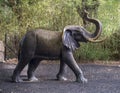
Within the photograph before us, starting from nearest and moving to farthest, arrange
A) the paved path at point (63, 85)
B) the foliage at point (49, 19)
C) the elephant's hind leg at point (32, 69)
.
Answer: the paved path at point (63, 85) → the elephant's hind leg at point (32, 69) → the foliage at point (49, 19)

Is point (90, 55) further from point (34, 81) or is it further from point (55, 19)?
point (34, 81)

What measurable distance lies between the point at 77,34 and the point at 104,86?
1.30 metres

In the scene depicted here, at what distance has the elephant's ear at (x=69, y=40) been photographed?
8.03 m

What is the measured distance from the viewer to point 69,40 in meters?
8.14

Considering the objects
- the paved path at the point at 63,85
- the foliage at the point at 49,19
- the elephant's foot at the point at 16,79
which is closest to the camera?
the paved path at the point at 63,85

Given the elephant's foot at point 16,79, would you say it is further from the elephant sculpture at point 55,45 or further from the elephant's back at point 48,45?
the elephant's back at point 48,45

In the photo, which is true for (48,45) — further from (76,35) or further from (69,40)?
(76,35)

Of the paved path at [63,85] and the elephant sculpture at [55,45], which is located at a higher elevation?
the elephant sculpture at [55,45]

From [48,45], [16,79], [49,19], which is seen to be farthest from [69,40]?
[49,19]

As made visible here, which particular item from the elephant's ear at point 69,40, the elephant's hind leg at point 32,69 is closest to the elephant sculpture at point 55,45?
the elephant's ear at point 69,40

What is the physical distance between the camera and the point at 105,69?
11008 mm

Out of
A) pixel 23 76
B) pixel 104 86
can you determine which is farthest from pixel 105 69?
pixel 104 86

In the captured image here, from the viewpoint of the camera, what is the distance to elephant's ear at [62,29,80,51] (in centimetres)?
803

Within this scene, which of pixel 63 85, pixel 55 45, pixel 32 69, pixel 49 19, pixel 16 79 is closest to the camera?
pixel 63 85
